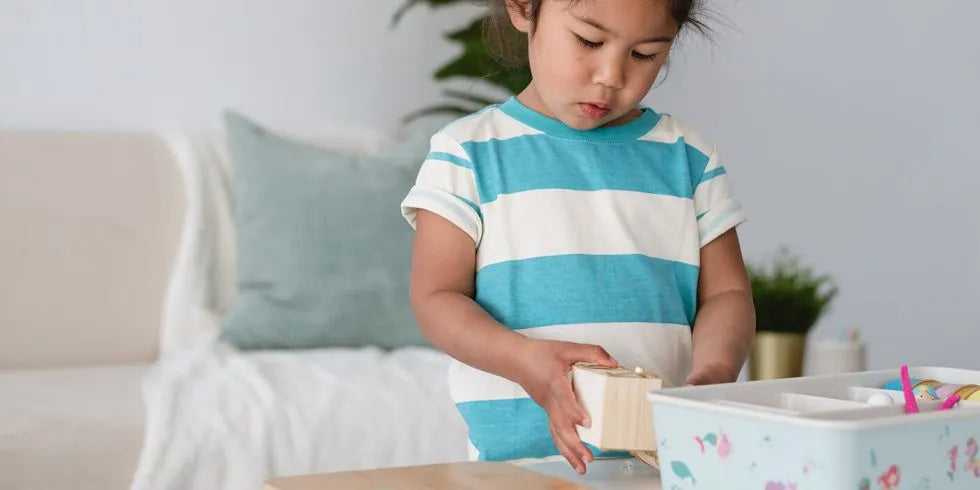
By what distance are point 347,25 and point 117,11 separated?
1.68ft

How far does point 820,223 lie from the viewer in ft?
10.2

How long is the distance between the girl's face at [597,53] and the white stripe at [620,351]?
168mm

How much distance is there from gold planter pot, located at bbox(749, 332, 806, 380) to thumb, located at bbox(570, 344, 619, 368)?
1.75 meters

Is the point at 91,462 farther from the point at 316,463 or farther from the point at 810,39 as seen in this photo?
the point at 810,39

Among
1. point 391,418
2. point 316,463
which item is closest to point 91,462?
point 316,463

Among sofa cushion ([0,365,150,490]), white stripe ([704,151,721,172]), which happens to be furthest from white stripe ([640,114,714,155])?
sofa cushion ([0,365,150,490])

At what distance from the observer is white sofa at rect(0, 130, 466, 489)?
205 centimetres

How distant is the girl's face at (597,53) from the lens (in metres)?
0.87

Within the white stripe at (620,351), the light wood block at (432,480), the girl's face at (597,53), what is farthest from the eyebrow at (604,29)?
the light wood block at (432,480)

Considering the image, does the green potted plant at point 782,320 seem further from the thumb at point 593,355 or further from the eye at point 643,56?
the thumb at point 593,355

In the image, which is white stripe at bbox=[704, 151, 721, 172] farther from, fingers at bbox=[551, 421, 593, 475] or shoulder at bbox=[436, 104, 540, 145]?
fingers at bbox=[551, 421, 593, 475]

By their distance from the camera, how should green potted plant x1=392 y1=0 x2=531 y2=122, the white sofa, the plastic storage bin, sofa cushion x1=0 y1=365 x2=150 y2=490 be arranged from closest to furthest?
1. the plastic storage bin
2. sofa cushion x1=0 y1=365 x2=150 y2=490
3. the white sofa
4. green potted plant x1=392 y1=0 x2=531 y2=122

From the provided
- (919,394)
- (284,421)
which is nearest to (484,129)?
(919,394)

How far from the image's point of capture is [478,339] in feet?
2.82
